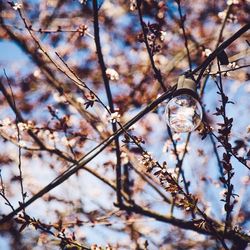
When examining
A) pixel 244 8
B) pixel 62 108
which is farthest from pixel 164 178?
pixel 244 8

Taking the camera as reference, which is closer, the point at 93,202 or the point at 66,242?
the point at 66,242

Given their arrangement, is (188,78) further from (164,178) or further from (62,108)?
(62,108)

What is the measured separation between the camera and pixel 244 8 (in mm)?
6184

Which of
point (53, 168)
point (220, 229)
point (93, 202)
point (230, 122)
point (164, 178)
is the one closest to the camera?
point (230, 122)

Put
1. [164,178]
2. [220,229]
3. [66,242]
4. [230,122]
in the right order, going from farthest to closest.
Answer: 1. [220,229]
2. [66,242]
3. [164,178]
4. [230,122]

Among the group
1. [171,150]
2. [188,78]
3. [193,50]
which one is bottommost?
[188,78]

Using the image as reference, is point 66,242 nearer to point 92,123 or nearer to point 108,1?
point 92,123

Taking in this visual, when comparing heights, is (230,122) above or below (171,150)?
below

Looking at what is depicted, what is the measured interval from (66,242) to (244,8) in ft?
17.3

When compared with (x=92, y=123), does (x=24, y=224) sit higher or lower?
lower

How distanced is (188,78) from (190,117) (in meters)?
Answer: 0.26

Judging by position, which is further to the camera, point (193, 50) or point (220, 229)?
point (193, 50)

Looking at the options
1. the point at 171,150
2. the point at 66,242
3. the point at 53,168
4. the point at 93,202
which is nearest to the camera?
the point at 66,242

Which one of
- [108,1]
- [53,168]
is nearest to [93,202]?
[53,168]
